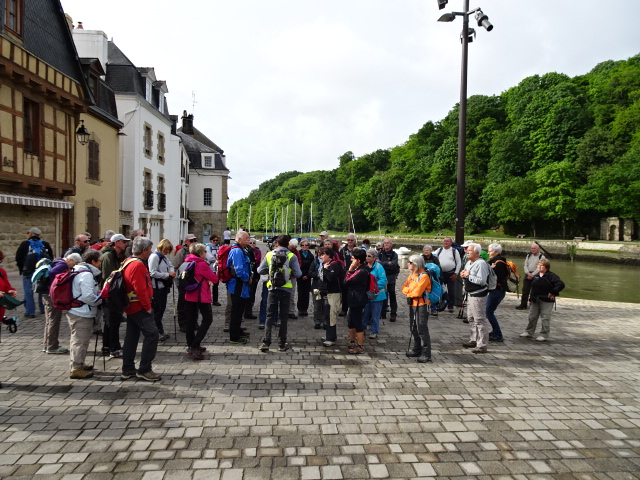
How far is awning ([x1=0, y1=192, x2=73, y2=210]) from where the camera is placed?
525 inches

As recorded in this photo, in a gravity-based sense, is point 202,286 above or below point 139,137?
below

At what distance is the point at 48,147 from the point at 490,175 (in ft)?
203

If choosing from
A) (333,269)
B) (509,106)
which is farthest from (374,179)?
(333,269)

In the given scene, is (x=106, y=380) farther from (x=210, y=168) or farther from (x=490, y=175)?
(x=490, y=175)

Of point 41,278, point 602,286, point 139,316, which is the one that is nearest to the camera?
point 139,316

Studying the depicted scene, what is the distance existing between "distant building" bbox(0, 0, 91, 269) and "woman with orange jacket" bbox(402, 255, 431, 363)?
41.0ft

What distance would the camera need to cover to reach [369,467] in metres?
3.69

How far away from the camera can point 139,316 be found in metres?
5.46

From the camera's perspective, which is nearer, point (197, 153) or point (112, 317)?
point (112, 317)

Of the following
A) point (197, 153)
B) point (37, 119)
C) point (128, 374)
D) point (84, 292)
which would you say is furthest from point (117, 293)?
point (197, 153)

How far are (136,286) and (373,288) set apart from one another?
3.79 m

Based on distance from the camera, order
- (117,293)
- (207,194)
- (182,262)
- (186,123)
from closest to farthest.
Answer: (117,293)
(182,262)
(207,194)
(186,123)

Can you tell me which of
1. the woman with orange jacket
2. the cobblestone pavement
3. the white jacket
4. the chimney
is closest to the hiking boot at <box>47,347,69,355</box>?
the cobblestone pavement

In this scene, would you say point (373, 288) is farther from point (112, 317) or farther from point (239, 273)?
point (112, 317)
